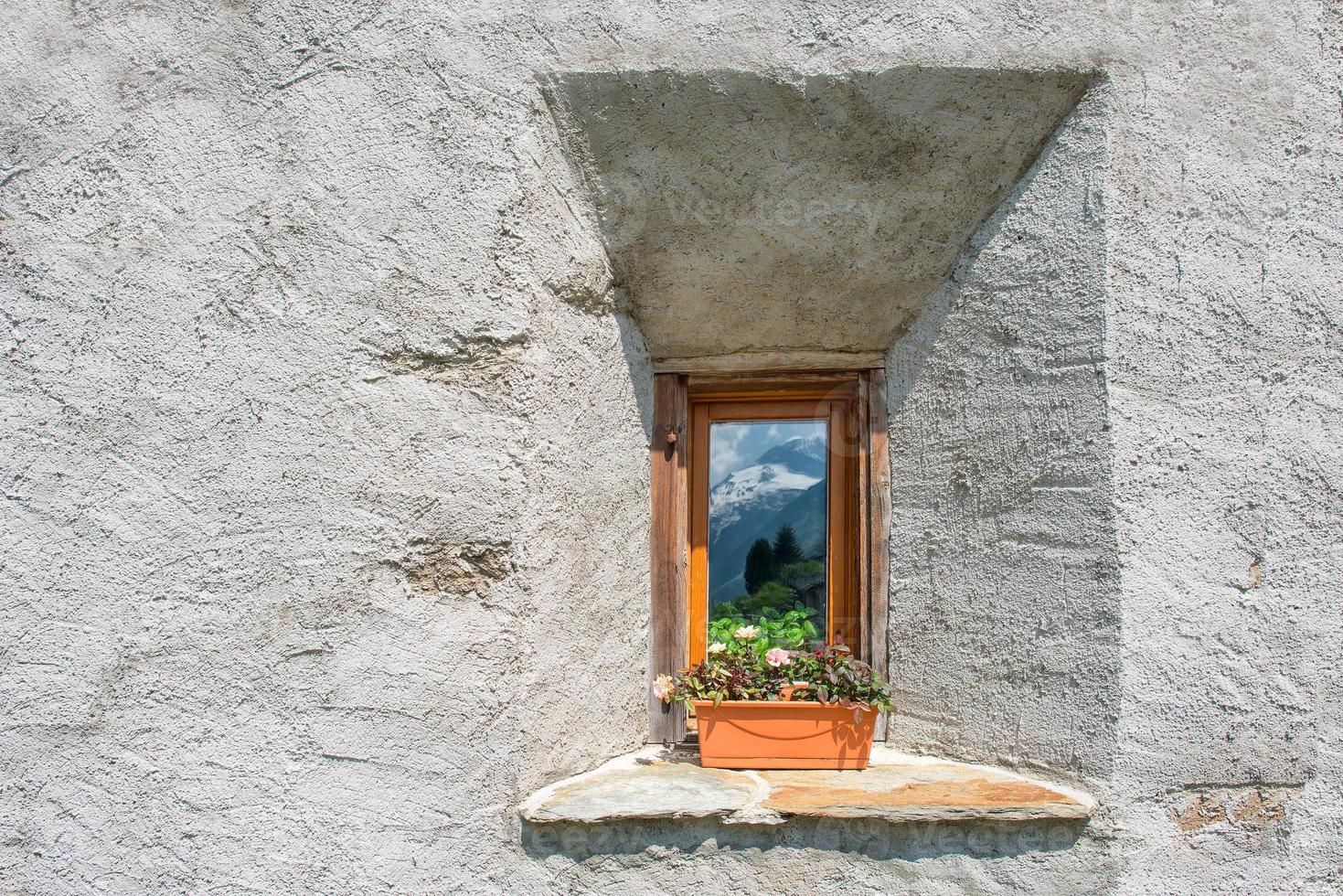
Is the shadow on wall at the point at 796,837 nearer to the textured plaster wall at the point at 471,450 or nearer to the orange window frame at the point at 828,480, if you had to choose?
the textured plaster wall at the point at 471,450

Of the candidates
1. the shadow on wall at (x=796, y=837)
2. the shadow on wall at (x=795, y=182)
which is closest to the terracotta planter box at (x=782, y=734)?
the shadow on wall at (x=796, y=837)

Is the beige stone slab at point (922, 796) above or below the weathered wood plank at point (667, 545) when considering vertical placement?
below

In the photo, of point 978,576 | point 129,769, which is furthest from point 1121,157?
point 129,769

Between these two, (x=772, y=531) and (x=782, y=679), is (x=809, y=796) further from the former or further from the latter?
(x=772, y=531)

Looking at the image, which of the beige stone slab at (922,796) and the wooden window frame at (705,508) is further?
the wooden window frame at (705,508)

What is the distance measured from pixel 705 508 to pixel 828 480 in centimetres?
36

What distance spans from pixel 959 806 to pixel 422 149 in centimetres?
184

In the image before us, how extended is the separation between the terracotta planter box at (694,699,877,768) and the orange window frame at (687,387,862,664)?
1.16 ft

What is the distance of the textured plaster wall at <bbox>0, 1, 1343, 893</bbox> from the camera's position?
205 centimetres

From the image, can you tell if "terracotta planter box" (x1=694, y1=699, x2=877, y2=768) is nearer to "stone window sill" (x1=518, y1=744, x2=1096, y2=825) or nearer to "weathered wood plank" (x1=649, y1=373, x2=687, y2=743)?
"stone window sill" (x1=518, y1=744, x2=1096, y2=825)

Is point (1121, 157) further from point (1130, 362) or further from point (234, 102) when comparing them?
point (234, 102)

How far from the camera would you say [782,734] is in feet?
7.61

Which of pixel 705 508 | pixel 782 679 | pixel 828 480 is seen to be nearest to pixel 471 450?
pixel 705 508

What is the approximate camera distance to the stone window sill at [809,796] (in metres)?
2.04
